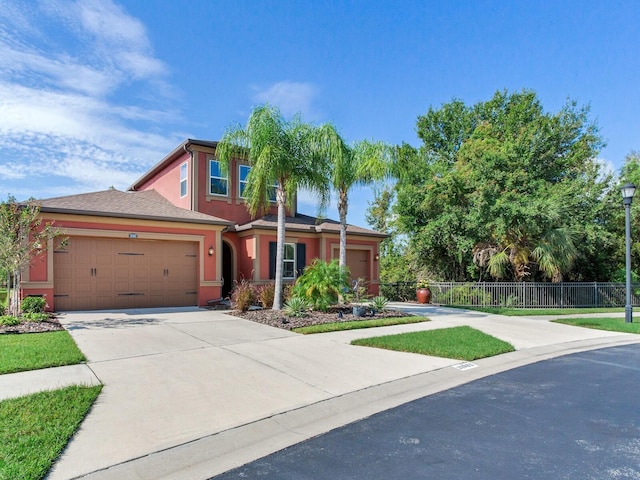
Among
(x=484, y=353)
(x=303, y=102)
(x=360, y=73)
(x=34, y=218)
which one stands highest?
(x=360, y=73)

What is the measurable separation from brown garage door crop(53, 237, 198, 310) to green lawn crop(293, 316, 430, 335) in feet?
21.8

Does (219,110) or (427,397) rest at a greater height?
(219,110)

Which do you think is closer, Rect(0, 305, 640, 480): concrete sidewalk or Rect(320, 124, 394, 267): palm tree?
Rect(0, 305, 640, 480): concrete sidewalk

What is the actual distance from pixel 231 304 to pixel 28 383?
8.47 m

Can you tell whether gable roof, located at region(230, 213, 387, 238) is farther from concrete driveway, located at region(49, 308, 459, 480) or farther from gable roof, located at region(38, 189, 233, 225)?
concrete driveway, located at region(49, 308, 459, 480)

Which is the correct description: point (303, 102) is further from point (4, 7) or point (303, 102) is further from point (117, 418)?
point (117, 418)

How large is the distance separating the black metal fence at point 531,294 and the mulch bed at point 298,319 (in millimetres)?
6728

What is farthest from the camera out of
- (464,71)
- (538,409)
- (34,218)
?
(464,71)

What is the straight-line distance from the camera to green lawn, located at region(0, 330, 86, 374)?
591cm

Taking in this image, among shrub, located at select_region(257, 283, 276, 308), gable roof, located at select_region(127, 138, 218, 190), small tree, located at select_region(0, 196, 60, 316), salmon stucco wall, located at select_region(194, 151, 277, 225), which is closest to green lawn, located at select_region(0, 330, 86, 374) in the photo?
small tree, located at select_region(0, 196, 60, 316)

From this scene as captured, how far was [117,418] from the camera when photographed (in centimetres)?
413

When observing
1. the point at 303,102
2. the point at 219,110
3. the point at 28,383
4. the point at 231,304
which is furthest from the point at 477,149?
the point at 28,383

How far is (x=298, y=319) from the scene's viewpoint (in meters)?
10.8

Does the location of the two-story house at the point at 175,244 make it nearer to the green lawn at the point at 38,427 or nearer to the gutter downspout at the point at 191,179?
the gutter downspout at the point at 191,179
